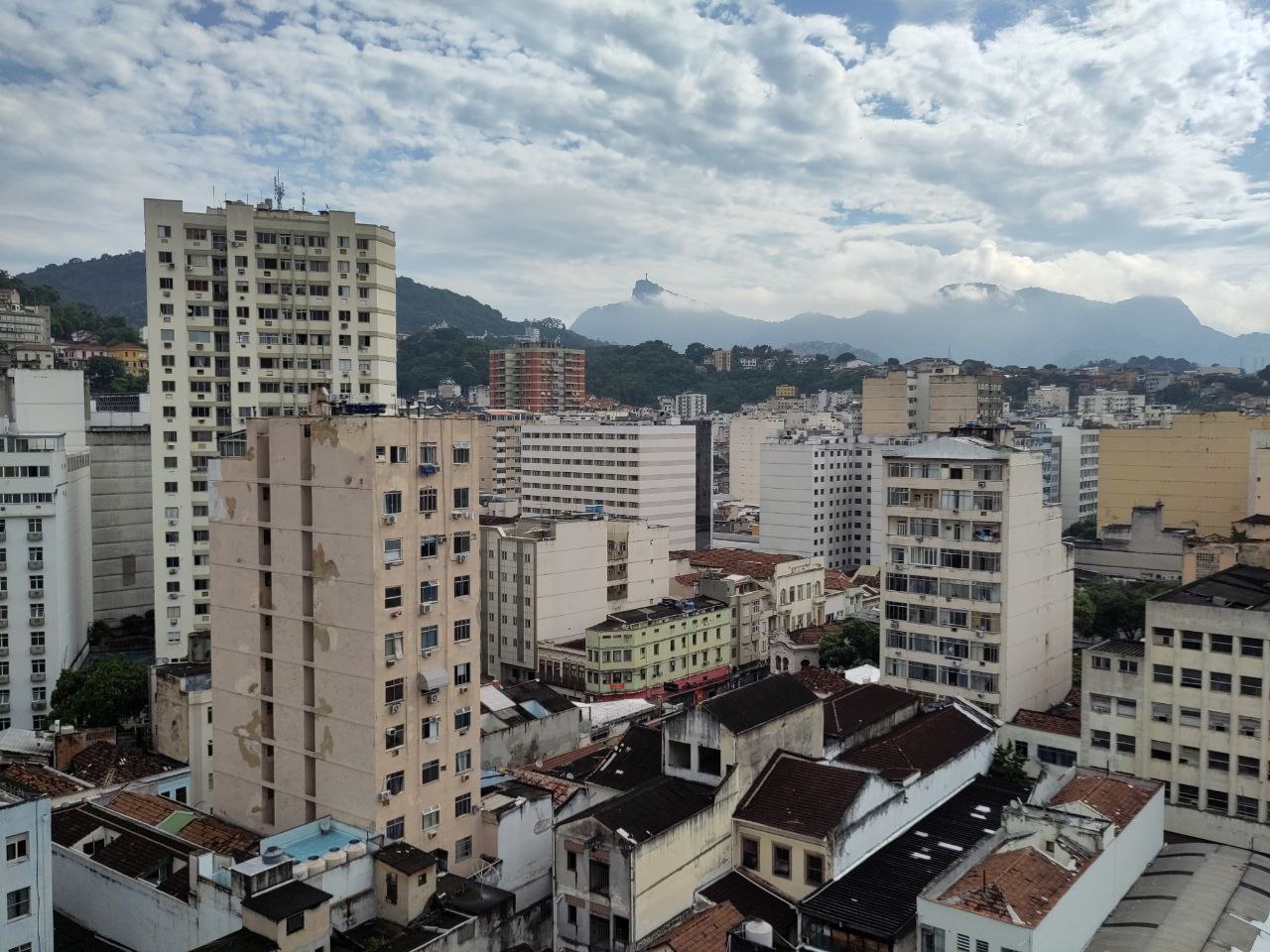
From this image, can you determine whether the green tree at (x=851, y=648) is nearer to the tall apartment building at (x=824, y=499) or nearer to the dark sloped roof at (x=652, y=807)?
the dark sloped roof at (x=652, y=807)

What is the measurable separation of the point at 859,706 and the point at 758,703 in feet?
29.7

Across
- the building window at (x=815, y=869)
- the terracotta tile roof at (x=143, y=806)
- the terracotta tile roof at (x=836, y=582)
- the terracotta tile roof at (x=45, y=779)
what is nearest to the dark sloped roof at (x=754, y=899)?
the building window at (x=815, y=869)

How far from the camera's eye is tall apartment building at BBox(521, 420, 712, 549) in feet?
313

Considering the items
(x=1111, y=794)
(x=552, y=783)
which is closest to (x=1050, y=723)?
(x=1111, y=794)

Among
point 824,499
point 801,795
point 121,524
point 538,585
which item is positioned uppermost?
point 121,524

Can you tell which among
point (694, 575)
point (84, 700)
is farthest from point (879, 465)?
point (84, 700)

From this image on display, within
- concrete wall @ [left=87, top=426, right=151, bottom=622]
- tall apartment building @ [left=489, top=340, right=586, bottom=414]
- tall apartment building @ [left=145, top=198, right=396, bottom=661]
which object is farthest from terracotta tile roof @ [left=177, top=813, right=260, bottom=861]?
tall apartment building @ [left=489, top=340, right=586, bottom=414]

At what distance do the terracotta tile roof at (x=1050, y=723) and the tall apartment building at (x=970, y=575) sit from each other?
3.66 feet

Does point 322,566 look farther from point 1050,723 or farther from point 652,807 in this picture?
point 1050,723

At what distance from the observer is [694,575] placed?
262ft

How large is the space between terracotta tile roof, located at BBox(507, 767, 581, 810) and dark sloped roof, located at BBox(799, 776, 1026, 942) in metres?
10.1

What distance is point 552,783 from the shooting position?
36906 millimetres

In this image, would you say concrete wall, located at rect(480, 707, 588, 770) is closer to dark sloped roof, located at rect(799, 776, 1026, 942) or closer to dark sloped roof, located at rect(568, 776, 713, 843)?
dark sloped roof, located at rect(568, 776, 713, 843)

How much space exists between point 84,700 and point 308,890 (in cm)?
2613
